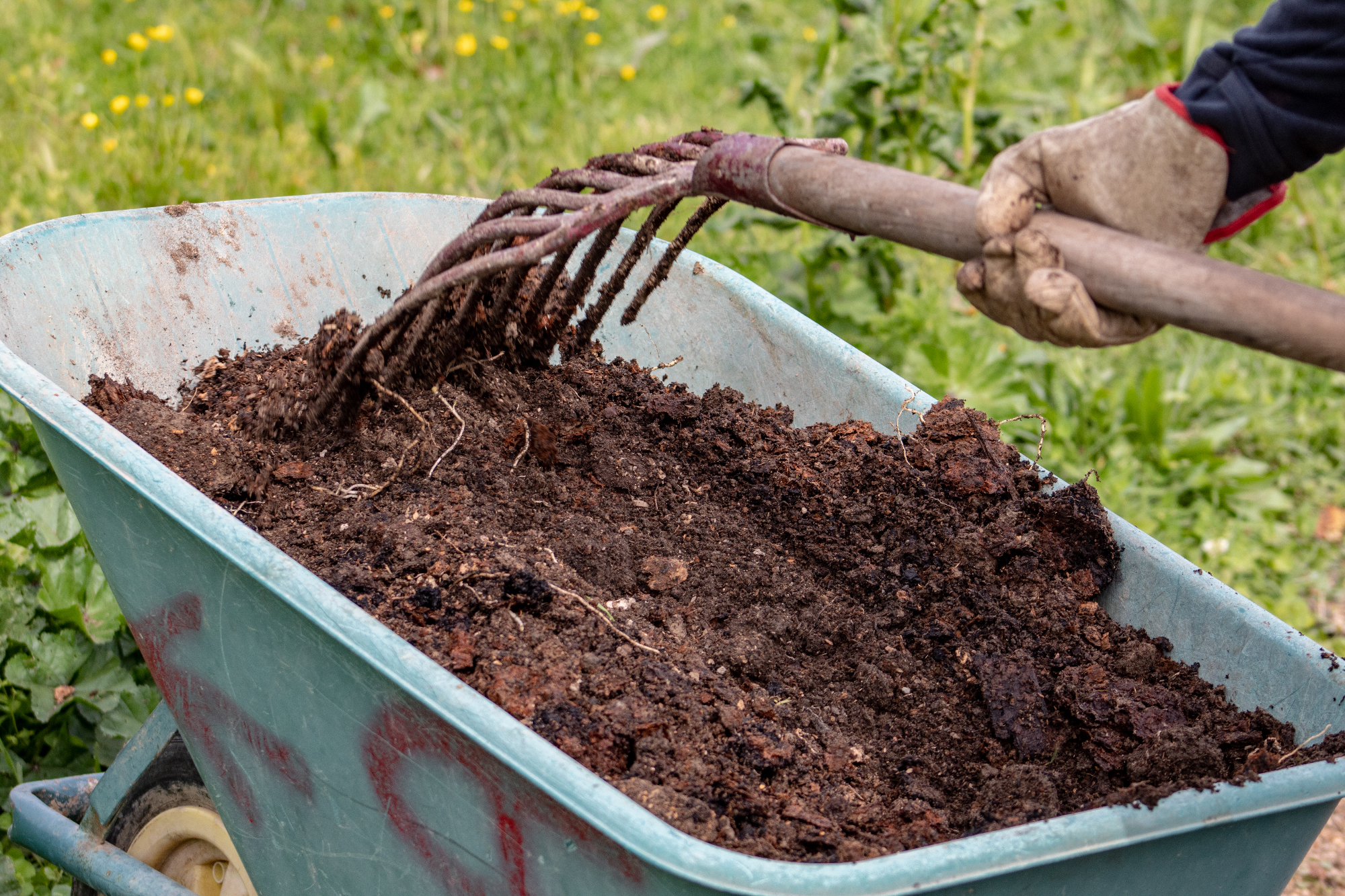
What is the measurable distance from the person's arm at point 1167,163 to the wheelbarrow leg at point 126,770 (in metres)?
1.36

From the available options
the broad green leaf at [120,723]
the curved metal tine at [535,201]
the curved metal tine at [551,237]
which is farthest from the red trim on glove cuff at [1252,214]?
the broad green leaf at [120,723]

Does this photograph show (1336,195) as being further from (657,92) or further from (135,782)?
(135,782)

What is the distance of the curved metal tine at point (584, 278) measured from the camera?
1717 millimetres

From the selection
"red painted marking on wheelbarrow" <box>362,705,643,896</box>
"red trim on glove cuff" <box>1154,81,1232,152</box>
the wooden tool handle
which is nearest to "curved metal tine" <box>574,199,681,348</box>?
the wooden tool handle

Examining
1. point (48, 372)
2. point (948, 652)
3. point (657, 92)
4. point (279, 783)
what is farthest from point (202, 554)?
point (657, 92)

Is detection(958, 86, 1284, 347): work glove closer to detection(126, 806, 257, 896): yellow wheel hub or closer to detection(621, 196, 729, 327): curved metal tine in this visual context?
detection(621, 196, 729, 327): curved metal tine

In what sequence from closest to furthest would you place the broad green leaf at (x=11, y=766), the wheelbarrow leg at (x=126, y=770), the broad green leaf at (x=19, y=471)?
the wheelbarrow leg at (x=126, y=770)
the broad green leaf at (x=11, y=766)
the broad green leaf at (x=19, y=471)

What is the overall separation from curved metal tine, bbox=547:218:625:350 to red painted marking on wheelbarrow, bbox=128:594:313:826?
0.83 metres

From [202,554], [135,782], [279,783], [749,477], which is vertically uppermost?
[202,554]

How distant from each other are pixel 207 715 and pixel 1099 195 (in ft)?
4.21

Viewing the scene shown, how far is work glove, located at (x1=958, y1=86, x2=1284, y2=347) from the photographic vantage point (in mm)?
1089

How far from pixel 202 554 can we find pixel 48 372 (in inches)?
23.9

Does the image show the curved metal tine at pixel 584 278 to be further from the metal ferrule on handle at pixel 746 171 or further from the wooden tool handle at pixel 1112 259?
the wooden tool handle at pixel 1112 259

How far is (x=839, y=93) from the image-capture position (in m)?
3.08
